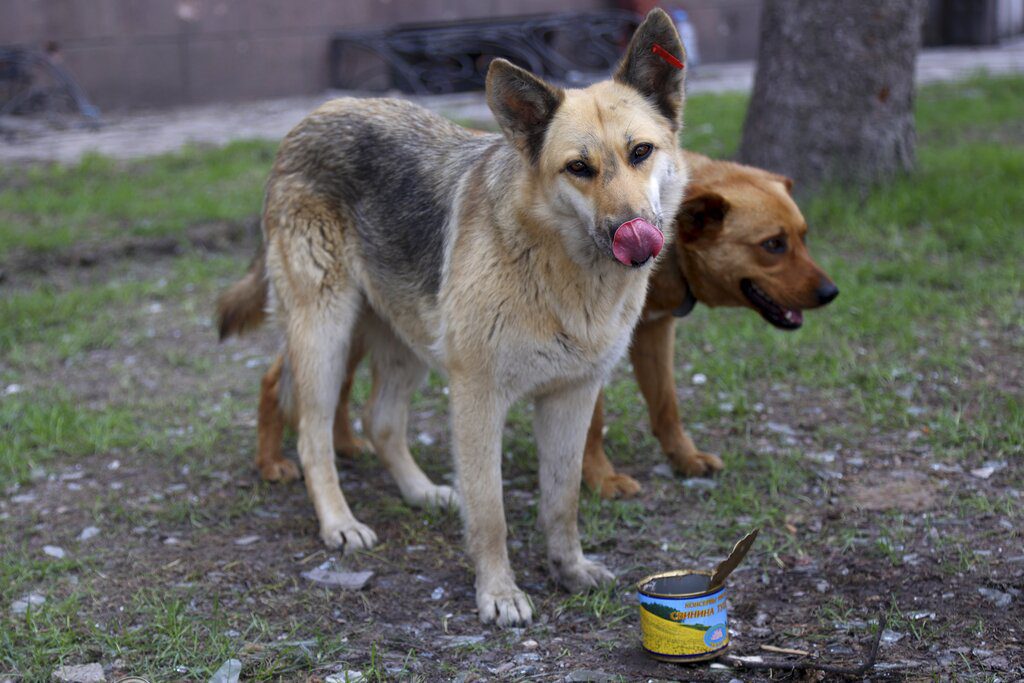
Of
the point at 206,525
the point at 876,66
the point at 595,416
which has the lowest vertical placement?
the point at 206,525

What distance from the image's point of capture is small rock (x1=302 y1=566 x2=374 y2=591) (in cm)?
385

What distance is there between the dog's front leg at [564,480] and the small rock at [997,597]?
126cm

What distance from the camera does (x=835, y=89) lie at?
24.8 ft

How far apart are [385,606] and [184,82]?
38.6 feet

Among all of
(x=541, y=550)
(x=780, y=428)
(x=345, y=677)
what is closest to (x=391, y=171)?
(x=541, y=550)

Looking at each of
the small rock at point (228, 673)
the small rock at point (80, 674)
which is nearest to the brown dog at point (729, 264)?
the small rock at point (228, 673)

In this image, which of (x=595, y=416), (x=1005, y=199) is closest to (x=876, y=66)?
(x=1005, y=199)

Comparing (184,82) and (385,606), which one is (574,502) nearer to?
(385,606)

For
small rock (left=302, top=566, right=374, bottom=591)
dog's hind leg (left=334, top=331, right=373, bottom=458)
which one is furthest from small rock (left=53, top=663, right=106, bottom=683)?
dog's hind leg (left=334, top=331, right=373, bottom=458)

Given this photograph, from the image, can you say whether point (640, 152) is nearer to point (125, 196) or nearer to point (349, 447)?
point (349, 447)

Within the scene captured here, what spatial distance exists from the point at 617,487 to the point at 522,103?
1.85 m

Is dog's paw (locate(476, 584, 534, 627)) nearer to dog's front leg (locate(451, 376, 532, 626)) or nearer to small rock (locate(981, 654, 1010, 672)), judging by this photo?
dog's front leg (locate(451, 376, 532, 626))

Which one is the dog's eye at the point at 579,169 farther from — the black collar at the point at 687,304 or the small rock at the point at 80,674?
the small rock at the point at 80,674

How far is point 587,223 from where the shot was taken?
3223 millimetres
